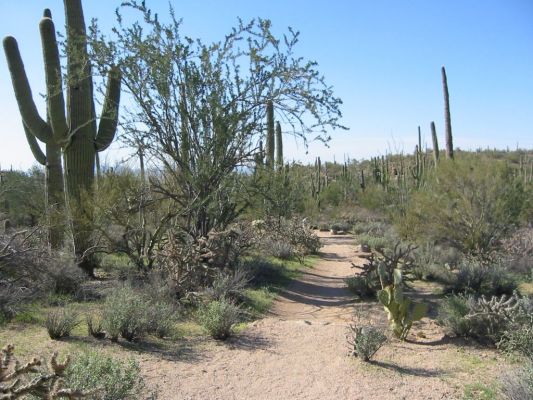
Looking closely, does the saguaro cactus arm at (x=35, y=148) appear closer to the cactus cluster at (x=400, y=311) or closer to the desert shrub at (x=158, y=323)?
the desert shrub at (x=158, y=323)

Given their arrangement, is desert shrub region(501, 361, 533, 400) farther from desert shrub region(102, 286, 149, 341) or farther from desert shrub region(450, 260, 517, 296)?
desert shrub region(450, 260, 517, 296)

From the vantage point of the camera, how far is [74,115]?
40.3 ft

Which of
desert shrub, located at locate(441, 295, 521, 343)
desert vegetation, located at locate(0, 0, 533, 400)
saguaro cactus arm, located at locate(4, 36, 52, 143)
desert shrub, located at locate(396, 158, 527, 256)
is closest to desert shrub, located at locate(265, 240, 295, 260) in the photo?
desert vegetation, located at locate(0, 0, 533, 400)

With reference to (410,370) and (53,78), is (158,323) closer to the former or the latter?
(410,370)

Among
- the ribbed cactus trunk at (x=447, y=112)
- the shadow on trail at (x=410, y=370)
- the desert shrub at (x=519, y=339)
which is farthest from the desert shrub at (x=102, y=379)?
the ribbed cactus trunk at (x=447, y=112)

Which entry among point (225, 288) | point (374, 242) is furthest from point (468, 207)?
point (225, 288)

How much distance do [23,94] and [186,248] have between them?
711 cm

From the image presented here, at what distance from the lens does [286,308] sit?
9492 millimetres

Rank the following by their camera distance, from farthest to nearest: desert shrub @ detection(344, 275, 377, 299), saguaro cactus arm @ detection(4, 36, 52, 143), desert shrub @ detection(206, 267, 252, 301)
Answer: saguaro cactus arm @ detection(4, 36, 52, 143)
desert shrub @ detection(344, 275, 377, 299)
desert shrub @ detection(206, 267, 252, 301)

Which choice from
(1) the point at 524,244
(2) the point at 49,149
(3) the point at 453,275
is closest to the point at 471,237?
(1) the point at 524,244

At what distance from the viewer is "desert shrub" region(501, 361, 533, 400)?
4.30 metres

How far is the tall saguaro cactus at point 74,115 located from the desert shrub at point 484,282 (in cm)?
759

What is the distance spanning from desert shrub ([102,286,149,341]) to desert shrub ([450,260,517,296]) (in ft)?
18.1

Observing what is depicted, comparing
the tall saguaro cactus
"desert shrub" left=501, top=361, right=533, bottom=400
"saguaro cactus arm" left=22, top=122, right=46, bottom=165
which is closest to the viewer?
"desert shrub" left=501, top=361, right=533, bottom=400
